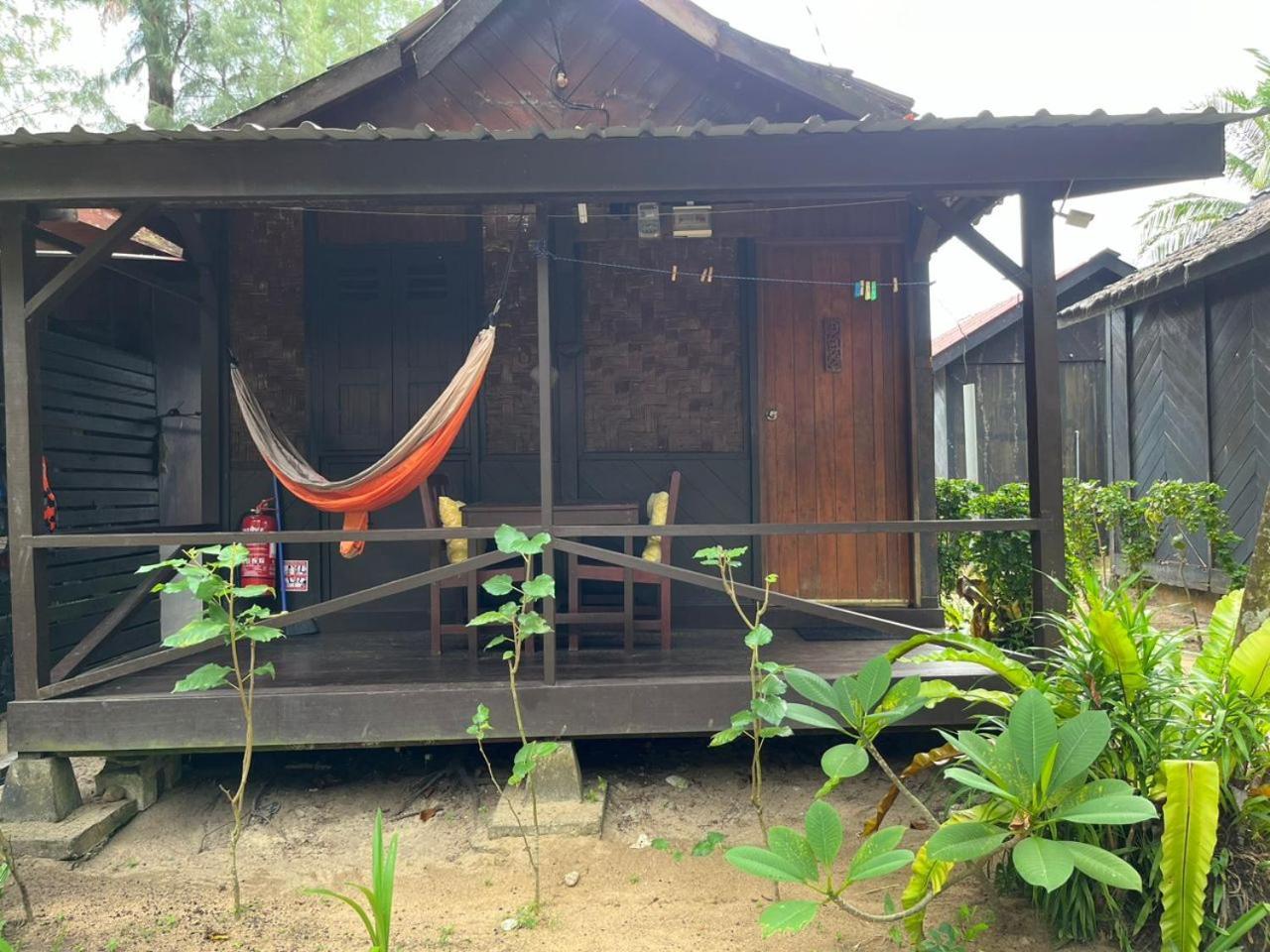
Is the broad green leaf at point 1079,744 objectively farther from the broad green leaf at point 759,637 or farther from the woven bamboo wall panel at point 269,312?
the woven bamboo wall panel at point 269,312

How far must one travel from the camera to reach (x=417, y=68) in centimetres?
453

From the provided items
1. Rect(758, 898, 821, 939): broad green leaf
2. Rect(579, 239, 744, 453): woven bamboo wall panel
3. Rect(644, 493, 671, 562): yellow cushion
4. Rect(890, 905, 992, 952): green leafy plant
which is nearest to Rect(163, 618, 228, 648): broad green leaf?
Rect(758, 898, 821, 939): broad green leaf

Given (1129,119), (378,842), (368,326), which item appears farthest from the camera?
(368,326)

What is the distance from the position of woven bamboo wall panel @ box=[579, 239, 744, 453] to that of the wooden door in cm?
77

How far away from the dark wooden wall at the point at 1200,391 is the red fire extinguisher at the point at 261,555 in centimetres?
665

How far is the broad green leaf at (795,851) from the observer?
2031 millimetres

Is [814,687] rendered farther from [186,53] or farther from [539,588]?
[186,53]

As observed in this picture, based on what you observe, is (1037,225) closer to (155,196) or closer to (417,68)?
(417,68)

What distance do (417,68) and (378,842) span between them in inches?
151

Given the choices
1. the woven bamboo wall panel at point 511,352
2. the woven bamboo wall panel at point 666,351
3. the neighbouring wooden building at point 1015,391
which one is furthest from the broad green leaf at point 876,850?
the neighbouring wooden building at point 1015,391

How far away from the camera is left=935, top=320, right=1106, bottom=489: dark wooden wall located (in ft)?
38.0

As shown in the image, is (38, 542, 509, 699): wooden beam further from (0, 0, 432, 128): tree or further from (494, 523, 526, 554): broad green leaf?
(0, 0, 432, 128): tree

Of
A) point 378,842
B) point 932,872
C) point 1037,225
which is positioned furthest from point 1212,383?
point 378,842

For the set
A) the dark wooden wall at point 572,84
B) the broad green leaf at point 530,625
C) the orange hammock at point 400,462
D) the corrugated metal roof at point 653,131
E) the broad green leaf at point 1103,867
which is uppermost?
the dark wooden wall at point 572,84
